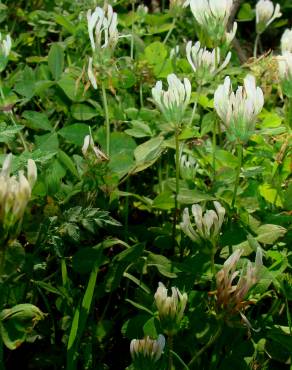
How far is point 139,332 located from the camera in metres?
1.42

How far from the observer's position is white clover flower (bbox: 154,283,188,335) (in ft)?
3.98

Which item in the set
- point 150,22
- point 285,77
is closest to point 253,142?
point 285,77

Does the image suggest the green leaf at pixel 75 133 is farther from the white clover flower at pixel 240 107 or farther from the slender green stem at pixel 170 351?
the slender green stem at pixel 170 351

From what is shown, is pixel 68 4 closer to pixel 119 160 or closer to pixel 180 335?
pixel 119 160

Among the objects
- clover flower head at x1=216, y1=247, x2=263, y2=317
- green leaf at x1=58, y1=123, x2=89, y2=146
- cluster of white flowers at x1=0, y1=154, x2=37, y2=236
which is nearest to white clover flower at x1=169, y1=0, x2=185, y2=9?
green leaf at x1=58, y1=123, x2=89, y2=146

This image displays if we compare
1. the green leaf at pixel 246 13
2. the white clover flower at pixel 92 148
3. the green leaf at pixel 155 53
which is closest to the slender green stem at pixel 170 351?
the white clover flower at pixel 92 148

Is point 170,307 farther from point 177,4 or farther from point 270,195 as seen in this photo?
point 177,4

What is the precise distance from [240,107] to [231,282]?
1.14 feet

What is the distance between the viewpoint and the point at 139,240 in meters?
1.70

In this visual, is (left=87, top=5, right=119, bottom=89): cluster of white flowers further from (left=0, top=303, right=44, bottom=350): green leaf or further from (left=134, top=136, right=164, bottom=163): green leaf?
(left=0, top=303, right=44, bottom=350): green leaf

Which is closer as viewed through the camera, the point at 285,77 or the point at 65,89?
the point at 285,77

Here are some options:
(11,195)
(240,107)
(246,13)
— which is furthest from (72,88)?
(246,13)

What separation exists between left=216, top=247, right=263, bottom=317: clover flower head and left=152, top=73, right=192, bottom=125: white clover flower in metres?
0.37

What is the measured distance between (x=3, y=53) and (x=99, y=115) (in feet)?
1.21
